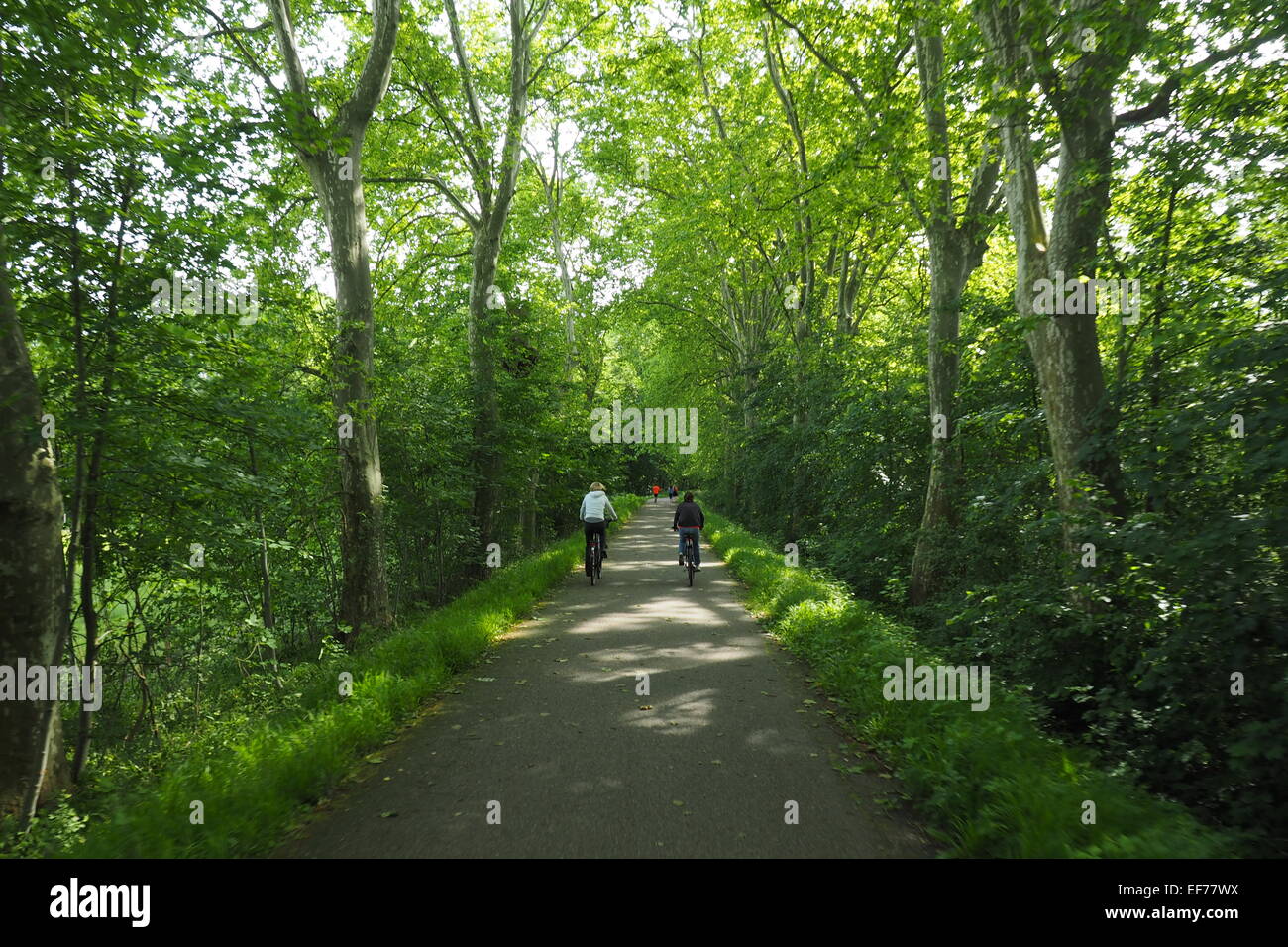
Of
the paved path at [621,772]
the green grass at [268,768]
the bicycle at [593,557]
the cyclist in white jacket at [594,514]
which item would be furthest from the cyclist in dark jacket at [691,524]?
the green grass at [268,768]

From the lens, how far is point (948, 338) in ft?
31.6

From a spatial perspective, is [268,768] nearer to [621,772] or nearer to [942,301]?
[621,772]

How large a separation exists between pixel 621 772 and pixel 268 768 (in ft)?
7.34

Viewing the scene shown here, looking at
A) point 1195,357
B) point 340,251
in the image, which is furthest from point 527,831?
point 340,251

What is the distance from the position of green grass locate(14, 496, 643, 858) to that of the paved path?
0.70 feet

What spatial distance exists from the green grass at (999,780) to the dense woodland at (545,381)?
66cm

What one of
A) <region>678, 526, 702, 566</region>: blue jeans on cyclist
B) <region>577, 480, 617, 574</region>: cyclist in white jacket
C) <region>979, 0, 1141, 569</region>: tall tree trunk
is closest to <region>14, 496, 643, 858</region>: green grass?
<region>577, 480, 617, 574</region>: cyclist in white jacket

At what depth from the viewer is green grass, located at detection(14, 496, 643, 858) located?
3.18m

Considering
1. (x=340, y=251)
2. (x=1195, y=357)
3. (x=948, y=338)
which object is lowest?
(x=1195, y=357)

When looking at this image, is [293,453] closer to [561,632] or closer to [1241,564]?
[561,632]

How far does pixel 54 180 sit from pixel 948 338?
33.5ft

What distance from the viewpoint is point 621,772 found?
4.44 m

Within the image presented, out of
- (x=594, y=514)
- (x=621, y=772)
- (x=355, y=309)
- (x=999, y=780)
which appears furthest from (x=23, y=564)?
(x=594, y=514)
